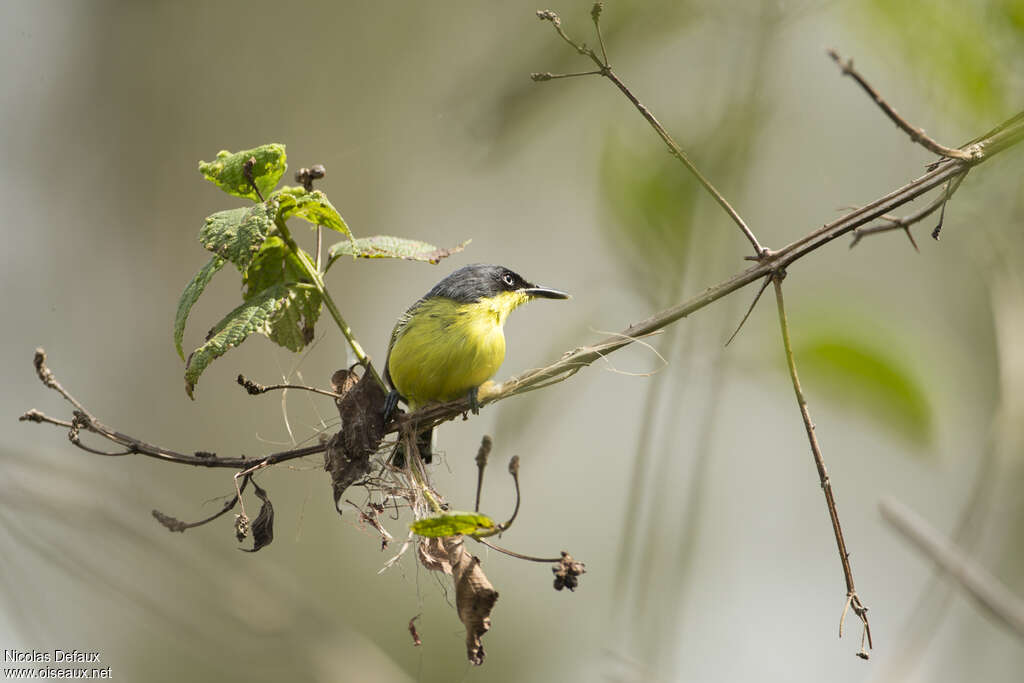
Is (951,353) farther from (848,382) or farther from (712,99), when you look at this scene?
(848,382)

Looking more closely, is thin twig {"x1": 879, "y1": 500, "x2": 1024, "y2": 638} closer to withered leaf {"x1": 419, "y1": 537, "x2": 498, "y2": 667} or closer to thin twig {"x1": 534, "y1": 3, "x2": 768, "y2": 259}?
thin twig {"x1": 534, "y1": 3, "x2": 768, "y2": 259}

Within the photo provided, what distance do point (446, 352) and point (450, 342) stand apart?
0.05 m

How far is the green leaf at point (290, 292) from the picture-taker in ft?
8.63

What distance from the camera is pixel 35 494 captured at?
3795 millimetres

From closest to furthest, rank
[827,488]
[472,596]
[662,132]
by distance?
[827,488] < [662,132] < [472,596]

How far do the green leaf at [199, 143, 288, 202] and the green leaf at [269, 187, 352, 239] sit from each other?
0.17ft

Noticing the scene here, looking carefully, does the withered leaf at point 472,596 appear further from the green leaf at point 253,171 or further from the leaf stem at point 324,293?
the green leaf at point 253,171

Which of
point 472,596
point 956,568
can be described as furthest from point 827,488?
point 472,596

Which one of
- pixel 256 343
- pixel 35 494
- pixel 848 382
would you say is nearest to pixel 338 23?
pixel 256 343

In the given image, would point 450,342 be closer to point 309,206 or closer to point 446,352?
point 446,352

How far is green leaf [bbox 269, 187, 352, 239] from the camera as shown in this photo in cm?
236

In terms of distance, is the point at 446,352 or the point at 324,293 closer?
the point at 324,293

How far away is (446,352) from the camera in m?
3.47

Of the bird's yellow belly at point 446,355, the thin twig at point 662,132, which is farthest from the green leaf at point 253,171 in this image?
the bird's yellow belly at point 446,355
